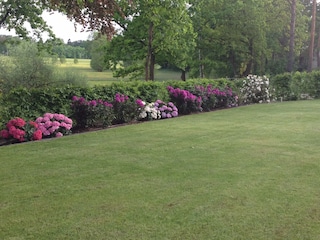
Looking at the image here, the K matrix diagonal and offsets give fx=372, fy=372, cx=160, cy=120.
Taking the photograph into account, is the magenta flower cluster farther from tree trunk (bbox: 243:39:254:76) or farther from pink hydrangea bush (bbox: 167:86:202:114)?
tree trunk (bbox: 243:39:254:76)

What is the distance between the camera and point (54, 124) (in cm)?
788

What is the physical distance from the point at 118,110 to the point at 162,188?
6.02m

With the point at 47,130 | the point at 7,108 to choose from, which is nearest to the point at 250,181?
the point at 47,130

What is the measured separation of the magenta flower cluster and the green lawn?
3.97m

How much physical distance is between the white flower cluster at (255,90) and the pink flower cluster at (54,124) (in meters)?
10.4

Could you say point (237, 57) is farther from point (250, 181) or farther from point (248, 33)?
point (250, 181)

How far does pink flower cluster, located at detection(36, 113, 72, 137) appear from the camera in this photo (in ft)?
25.6

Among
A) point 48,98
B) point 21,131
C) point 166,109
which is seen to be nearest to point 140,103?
point 166,109

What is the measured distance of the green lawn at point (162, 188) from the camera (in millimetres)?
3158

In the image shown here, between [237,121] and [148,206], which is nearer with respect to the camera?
[148,206]

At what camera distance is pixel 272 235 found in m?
3.03

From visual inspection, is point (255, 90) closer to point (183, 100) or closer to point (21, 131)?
point (183, 100)

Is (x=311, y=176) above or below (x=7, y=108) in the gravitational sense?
below

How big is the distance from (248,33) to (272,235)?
987 inches
